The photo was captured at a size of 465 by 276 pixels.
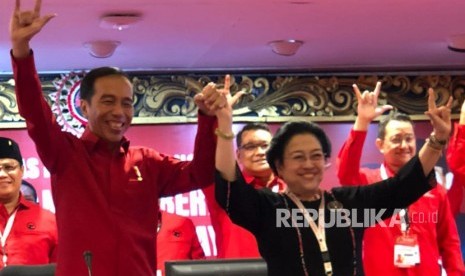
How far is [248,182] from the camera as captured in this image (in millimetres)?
3996

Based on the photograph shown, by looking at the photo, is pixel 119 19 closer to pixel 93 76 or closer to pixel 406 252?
pixel 93 76

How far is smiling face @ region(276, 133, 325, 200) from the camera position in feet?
8.76

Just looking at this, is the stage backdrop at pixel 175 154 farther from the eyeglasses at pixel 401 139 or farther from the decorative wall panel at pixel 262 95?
the eyeglasses at pixel 401 139

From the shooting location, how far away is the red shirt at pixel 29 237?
403cm

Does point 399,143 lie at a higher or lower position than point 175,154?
lower

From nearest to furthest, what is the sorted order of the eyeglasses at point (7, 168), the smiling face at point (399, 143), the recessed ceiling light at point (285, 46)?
the smiling face at point (399, 143), the eyeglasses at point (7, 168), the recessed ceiling light at point (285, 46)

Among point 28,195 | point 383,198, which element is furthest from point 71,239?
point 28,195

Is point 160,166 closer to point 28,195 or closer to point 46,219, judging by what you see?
point 46,219

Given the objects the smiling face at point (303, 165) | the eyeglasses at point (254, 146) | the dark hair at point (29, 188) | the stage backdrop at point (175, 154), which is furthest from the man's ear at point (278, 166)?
Result: the dark hair at point (29, 188)

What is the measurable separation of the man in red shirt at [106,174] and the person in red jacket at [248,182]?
117 cm

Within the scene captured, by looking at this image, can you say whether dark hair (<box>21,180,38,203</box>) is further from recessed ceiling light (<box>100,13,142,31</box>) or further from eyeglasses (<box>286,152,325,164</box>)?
eyeglasses (<box>286,152,325,164</box>)

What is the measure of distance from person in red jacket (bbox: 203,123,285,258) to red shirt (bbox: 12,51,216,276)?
3.85ft

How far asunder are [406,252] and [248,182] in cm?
69

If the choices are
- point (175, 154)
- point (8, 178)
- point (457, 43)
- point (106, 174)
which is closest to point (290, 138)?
point (106, 174)
